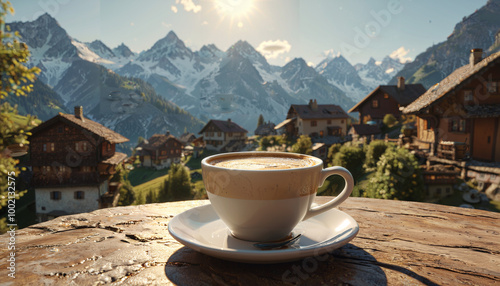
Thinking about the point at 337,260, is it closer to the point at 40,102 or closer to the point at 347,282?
the point at 347,282

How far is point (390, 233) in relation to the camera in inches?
59.9

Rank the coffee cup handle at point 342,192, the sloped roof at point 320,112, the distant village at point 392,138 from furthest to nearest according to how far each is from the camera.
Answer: the sloped roof at point 320,112 → the distant village at point 392,138 → the coffee cup handle at point 342,192

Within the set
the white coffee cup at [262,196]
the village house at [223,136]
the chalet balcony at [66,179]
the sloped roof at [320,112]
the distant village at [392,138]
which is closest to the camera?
the white coffee cup at [262,196]

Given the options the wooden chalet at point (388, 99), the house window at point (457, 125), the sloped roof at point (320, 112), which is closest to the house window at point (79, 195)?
the house window at point (457, 125)

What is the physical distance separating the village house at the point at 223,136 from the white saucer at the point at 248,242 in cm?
6340

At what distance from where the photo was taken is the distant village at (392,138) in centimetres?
1321

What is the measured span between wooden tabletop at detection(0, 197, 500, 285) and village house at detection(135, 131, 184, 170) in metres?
59.6

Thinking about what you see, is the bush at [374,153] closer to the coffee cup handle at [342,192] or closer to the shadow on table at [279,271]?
the coffee cup handle at [342,192]

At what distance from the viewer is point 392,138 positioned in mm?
31562

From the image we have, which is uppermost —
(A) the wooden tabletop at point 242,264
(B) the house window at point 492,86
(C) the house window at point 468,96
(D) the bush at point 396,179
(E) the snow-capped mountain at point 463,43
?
(E) the snow-capped mountain at point 463,43

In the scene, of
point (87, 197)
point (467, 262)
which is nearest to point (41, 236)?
point (467, 262)

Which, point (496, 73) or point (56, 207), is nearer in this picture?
point (496, 73)

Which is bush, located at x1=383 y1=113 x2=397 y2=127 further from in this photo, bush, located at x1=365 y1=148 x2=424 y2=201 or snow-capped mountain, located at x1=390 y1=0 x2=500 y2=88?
snow-capped mountain, located at x1=390 y1=0 x2=500 y2=88

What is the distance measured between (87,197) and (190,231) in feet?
100
